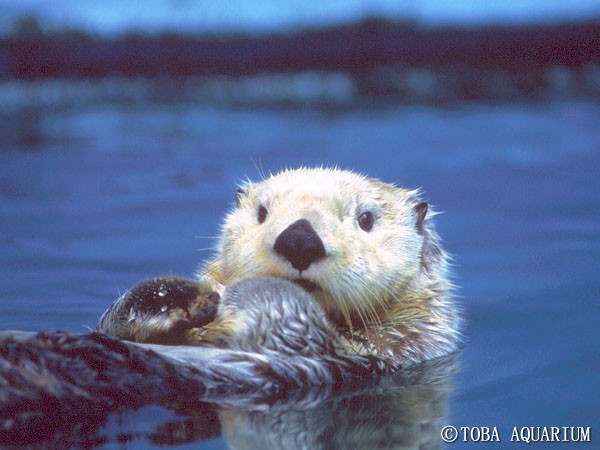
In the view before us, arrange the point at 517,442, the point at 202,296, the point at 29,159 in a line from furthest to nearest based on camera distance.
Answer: the point at 29,159 → the point at 202,296 → the point at 517,442

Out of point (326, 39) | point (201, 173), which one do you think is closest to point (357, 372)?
point (201, 173)

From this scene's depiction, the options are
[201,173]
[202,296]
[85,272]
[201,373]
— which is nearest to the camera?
[201,373]

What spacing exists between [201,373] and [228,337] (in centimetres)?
Result: 22

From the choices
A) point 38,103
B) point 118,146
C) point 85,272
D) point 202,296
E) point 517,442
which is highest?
point 38,103

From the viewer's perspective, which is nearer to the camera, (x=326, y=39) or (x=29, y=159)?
(x=29, y=159)

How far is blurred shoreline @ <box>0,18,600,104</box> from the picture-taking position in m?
13.8

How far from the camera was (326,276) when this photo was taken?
3289mm

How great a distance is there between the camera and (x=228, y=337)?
330 cm

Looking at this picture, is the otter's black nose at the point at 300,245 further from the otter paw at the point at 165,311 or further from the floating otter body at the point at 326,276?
the otter paw at the point at 165,311

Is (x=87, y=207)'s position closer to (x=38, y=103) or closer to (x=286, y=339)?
(x=286, y=339)

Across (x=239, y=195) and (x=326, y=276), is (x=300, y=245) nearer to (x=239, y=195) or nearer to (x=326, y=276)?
(x=326, y=276)

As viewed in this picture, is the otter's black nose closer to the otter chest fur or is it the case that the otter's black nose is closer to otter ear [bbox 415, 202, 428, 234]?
the otter chest fur

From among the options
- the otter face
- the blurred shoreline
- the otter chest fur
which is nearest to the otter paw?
the otter chest fur

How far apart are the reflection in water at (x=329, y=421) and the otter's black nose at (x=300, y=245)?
0.61m
